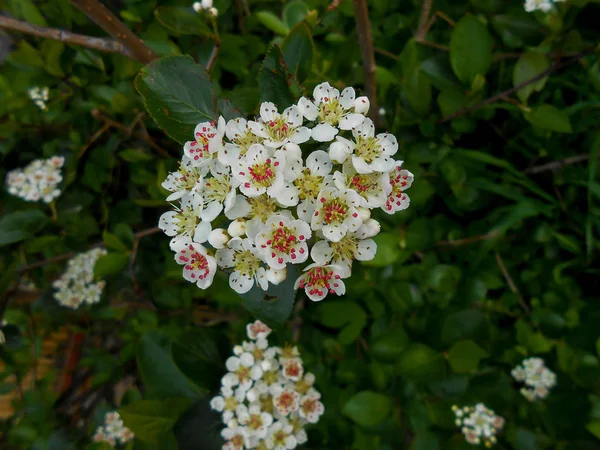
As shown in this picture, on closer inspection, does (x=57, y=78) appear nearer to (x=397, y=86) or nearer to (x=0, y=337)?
(x=0, y=337)

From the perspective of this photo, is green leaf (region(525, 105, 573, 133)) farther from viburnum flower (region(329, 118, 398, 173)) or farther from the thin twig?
viburnum flower (region(329, 118, 398, 173))

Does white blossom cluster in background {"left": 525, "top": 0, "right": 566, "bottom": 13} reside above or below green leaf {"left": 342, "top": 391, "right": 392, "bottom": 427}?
above

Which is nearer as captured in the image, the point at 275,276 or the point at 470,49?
Answer: the point at 275,276

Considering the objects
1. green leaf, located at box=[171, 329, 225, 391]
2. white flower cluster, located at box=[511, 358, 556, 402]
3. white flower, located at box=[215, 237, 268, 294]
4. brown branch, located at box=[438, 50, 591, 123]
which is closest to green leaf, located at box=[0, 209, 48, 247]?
green leaf, located at box=[171, 329, 225, 391]

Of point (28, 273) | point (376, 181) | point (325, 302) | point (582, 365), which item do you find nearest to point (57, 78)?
point (28, 273)

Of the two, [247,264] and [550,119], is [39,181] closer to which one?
[247,264]

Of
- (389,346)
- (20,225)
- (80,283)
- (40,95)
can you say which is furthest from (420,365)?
(40,95)
